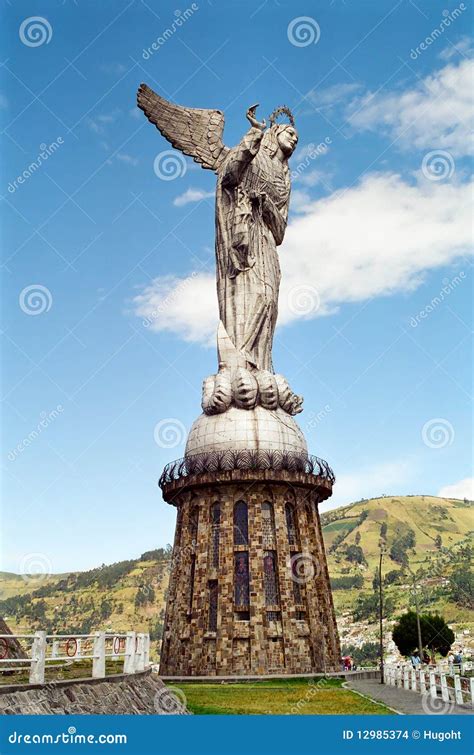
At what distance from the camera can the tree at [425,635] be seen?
2344 inches

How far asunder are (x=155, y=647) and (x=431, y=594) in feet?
116

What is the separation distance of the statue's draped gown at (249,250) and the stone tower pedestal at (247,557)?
554cm

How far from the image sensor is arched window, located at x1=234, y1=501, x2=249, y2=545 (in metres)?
43.1

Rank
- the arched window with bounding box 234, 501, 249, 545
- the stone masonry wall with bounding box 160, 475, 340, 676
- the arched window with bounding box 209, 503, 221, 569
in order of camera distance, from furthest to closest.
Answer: the arched window with bounding box 209, 503, 221, 569 → the arched window with bounding box 234, 501, 249, 545 → the stone masonry wall with bounding box 160, 475, 340, 676

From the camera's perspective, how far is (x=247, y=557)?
4262 centimetres

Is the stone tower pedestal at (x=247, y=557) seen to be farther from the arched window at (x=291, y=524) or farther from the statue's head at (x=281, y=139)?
the statue's head at (x=281, y=139)

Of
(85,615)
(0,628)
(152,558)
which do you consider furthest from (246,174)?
(152,558)

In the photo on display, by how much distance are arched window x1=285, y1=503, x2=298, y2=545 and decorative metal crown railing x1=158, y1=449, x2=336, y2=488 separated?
2.33 metres

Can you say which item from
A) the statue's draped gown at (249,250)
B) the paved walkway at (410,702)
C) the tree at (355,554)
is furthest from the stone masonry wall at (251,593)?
the tree at (355,554)

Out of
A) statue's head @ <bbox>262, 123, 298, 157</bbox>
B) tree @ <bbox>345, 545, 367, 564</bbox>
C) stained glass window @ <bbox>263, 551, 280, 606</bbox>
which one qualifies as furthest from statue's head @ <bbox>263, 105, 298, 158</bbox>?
tree @ <bbox>345, 545, 367, 564</bbox>

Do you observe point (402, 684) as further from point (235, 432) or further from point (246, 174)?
point (246, 174)

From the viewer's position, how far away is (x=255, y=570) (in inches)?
1651

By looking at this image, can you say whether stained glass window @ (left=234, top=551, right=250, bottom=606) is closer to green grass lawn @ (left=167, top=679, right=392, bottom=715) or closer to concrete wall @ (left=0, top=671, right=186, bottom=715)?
green grass lawn @ (left=167, top=679, right=392, bottom=715)

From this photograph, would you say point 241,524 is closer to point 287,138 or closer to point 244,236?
point 244,236
